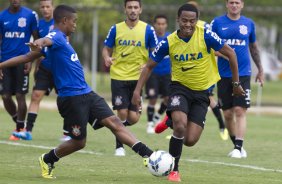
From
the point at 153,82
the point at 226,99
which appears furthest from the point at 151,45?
the point at 153,82

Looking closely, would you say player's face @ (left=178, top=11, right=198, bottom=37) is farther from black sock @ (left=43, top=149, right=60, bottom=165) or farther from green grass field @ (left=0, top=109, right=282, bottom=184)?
black sock @ (left=43, top=149, right=60, bottom=165)

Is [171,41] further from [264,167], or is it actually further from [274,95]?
[274,95]

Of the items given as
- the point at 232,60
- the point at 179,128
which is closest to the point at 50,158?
the point at 179,128

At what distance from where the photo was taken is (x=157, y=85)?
18656 mm

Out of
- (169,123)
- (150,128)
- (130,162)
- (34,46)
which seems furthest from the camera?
(150,128)

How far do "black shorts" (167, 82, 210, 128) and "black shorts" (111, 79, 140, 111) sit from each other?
2731 millimetres

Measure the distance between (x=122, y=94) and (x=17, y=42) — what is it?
2758 mm

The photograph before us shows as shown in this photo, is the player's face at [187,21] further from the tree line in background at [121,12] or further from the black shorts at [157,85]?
the tree line in background at [121,12]

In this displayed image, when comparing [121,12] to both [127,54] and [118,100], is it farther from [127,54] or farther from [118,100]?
[118,100]

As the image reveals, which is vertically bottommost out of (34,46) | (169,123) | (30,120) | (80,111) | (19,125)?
(19,125)

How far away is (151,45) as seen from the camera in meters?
13.6

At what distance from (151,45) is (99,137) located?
10.5ft

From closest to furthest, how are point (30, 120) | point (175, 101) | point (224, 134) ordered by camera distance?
point (175, 101), point (30, 120), point (224, 134)

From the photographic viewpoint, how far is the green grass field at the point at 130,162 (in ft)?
33.3
